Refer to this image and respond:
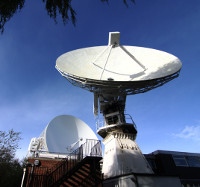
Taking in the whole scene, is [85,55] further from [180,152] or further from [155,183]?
[180,152]

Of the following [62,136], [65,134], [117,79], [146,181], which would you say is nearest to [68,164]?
[146,181]

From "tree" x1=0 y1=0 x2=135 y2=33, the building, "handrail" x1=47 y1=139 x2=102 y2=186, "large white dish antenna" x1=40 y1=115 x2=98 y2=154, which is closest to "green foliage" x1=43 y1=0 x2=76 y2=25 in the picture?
"tree" x1=0 y1=0 x2=135 y2=33

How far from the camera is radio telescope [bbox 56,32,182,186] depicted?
14.3 meters

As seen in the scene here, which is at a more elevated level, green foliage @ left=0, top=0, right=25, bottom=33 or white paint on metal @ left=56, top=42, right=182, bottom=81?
white paint on metal @ left=56, top=42, right=182, bottom=81

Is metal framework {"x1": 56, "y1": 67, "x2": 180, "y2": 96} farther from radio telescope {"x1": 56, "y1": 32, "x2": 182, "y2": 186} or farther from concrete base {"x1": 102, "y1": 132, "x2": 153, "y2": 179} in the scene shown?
concrete base {"x1": 102, "y1": 132, "x2": 153, "y2": 179}

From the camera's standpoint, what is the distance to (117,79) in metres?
16.3

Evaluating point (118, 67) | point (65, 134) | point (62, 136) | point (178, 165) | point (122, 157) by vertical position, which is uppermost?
point (118, 67)

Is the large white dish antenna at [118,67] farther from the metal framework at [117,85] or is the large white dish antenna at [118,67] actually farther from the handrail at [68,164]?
the handrail at [68,164]

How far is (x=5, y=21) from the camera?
534 centimetres

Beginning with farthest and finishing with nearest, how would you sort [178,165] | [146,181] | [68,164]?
[178,165]
[68,164]
[146,181]

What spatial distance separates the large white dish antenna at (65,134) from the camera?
15419mm

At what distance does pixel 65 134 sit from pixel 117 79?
7866 millimetres

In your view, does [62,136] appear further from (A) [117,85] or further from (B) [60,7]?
(B) [60,7]

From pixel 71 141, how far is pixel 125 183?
8.68 metres
